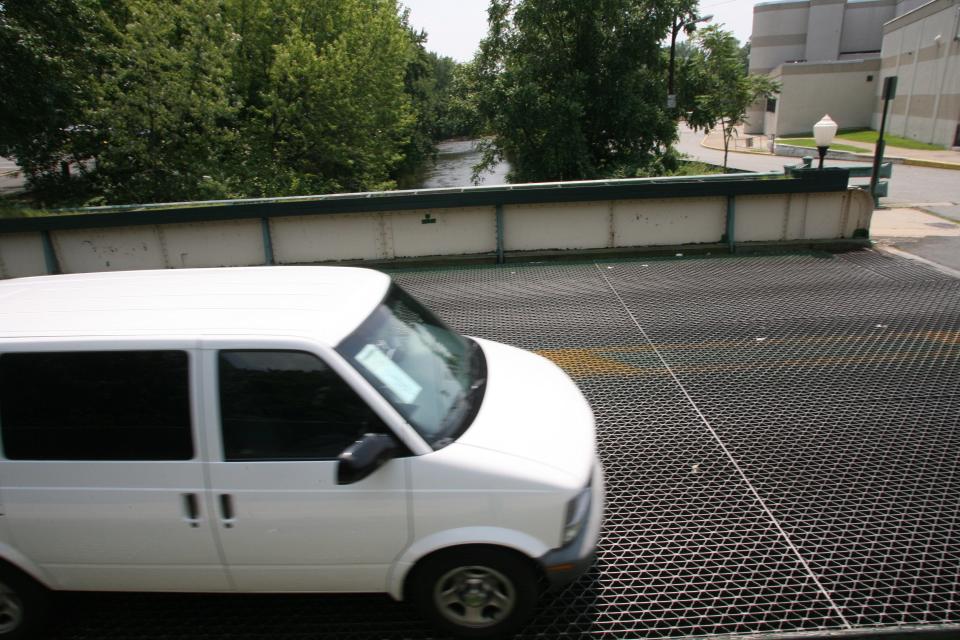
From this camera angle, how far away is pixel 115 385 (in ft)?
9.54

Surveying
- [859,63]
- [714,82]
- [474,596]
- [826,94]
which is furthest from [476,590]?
[826,94]

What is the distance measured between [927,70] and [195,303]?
48953 mm

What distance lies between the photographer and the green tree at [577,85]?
2188cm

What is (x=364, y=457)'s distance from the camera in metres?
2.71

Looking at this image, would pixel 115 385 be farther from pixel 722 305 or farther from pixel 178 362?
pixel 722 305

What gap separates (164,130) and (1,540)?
17.3 metres

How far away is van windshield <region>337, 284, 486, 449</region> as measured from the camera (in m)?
2.99

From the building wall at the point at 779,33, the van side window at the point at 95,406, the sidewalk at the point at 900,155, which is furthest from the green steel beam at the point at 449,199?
the building wall at the point at 779,33

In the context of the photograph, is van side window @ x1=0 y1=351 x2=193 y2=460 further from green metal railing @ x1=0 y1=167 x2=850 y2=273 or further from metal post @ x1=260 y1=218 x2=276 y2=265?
metal post @ x1=260 y1=218 x2=276 y2=265

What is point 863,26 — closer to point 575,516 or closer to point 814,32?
point 814,32

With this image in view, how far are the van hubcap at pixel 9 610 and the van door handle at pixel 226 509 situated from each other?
1147mm

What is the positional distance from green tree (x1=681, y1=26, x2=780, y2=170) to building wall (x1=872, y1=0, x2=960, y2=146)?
12.8 m

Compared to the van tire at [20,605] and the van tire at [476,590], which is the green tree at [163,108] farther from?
the van tire at [476,590]

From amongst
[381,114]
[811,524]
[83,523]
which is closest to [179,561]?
[83,523]
